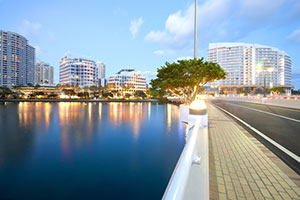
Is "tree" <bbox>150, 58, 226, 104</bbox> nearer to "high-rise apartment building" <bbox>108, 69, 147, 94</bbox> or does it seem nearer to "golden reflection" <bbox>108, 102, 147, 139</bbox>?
"golden reflection" <bbox>108, 102, 147, 139</bbox>

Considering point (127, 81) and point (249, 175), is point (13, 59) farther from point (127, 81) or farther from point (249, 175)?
point (249, 175)

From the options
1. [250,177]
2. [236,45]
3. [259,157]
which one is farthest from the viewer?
[236,45]

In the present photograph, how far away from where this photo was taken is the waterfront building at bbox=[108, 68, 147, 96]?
145238 millimetres

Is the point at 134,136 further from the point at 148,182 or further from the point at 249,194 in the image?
the point at 249,194

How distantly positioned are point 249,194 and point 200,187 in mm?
1056

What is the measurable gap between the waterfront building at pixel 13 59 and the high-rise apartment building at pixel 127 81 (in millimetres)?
104074

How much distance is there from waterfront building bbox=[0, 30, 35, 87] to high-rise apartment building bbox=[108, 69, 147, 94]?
10407cm

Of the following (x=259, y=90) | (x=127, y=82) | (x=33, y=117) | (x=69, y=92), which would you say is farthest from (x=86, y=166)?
(x=259, y=90)

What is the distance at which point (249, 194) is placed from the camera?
9.89 ft

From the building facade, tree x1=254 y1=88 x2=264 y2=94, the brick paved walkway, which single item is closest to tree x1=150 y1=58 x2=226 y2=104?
the brick paved walkway

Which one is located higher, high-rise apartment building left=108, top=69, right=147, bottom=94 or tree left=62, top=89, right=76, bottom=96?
high-rise apartment building left=108, top=69, right=147, bottom=94

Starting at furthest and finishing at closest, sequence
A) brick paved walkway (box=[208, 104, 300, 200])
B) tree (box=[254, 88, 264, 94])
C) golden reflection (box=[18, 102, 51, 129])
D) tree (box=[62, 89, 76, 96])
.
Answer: tree (box=[254, 88, 264, 94]) < tree (box=[62, 89, 76, 96]) < golden reflection (box=[18, 102, 51, 129]) < brick paved walkway (box=[208, 104, 300, 200])

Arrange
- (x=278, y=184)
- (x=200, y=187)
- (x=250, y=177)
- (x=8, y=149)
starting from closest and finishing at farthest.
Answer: (x=200, y=187)
(x=278, y=184)
(x=250, y=177)
(x=8, y=149)

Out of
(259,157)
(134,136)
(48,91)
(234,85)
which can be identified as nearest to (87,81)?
(48,91)
